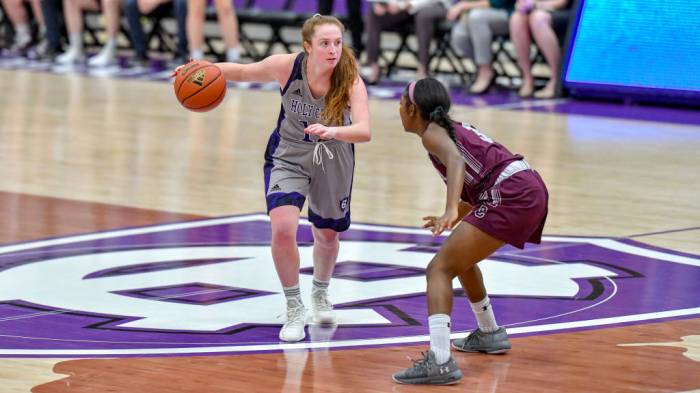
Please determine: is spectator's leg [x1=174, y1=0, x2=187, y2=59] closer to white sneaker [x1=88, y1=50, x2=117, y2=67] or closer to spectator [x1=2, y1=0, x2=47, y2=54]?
white sneaker [x1=88, y1=50, x2=117, y2=67]

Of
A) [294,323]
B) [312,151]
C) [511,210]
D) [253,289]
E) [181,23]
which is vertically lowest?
[253,289]

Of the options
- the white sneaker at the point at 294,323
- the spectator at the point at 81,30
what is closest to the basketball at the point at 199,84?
the white sneaker at the point at 294,323

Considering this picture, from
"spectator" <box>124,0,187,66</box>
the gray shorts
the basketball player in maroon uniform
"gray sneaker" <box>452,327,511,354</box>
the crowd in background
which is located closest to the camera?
the basketball player in maroon uniform

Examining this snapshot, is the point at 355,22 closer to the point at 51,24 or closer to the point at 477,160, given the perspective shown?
the point at 51,24

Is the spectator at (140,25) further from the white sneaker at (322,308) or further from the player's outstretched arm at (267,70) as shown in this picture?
the white sneaker at (322,308)

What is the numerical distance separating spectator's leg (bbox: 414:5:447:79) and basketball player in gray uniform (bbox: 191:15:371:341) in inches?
359

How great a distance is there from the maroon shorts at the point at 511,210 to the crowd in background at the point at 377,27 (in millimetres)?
8928

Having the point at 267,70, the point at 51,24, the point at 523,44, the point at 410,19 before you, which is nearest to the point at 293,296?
the point at 267,70

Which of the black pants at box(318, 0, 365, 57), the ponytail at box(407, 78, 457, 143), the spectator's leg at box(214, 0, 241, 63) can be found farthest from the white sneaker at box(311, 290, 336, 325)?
the spectator's leg at box(214, 0, 241, 63)

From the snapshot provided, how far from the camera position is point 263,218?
8.37 m

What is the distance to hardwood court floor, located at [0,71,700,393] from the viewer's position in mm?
5000

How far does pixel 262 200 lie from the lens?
355 inches

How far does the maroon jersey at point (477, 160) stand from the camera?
206 inches

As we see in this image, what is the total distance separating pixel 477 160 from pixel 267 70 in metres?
1.16
